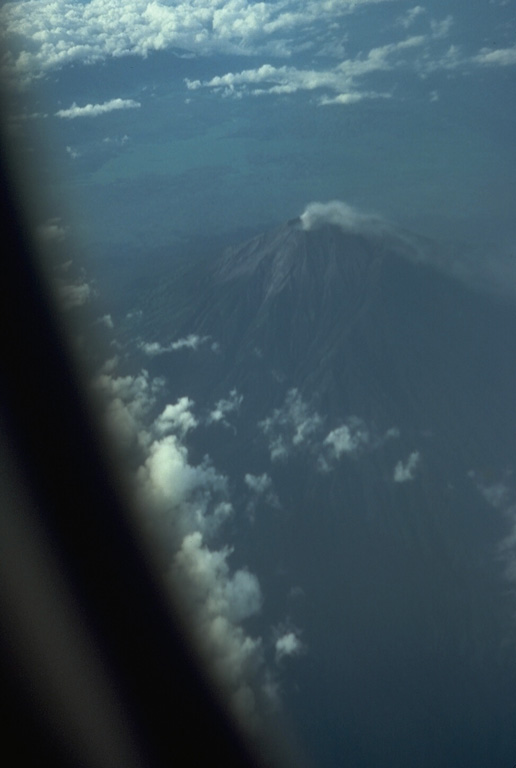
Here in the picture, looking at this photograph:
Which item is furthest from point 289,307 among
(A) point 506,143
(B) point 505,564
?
(A) point 506,143

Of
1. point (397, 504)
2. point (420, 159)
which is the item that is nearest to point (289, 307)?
point (397, 504)

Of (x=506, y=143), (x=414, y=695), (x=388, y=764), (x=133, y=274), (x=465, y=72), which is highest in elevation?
(x=465, y=72)

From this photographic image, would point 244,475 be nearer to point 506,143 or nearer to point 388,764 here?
point 388,764

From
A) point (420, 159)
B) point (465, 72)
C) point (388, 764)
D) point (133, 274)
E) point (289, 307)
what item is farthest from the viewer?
point (465, 72)

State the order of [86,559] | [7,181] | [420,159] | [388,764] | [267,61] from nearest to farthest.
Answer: [86,559]
[388,764]
[7,181]
[420,159]
[267,61]

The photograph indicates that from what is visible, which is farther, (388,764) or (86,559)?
(388,764)

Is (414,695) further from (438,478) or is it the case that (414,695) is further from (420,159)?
(420,159)

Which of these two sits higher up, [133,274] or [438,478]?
[133,274]
